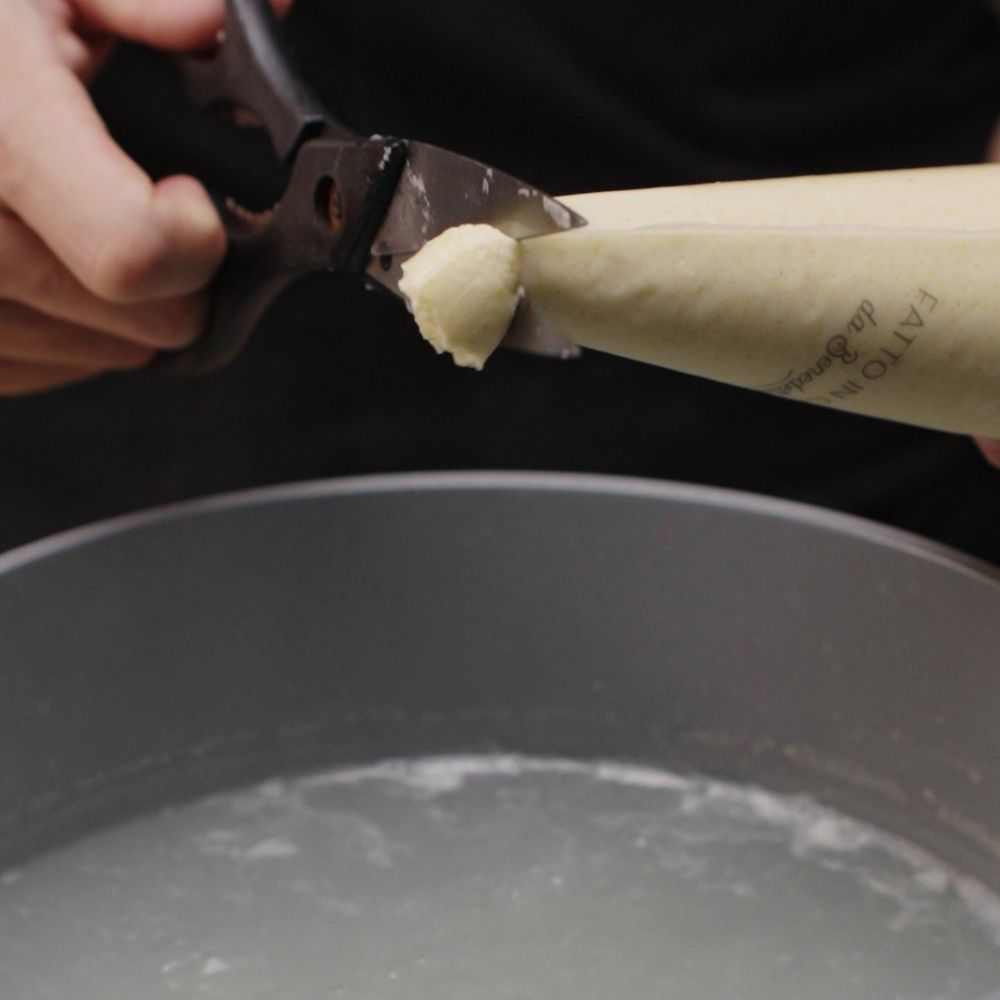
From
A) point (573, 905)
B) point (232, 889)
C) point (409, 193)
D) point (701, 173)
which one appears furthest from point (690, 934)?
Answer: point (701, 173)

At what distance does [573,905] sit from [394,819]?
0.29ft

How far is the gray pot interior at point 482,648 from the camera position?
528mm

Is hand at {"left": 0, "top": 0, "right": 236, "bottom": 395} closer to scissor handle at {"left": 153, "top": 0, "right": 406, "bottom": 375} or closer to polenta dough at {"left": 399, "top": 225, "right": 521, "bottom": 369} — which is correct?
scissor handle at {"left": 153, "top": 0, "right": 406, "bottom": 375}

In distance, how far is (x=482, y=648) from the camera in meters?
0.60

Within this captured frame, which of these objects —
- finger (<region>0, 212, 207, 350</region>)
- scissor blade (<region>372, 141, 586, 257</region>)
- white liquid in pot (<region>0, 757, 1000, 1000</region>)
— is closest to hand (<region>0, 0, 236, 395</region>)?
finger (<region>0, 212, 207, 350</region>)

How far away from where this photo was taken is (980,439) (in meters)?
0.50

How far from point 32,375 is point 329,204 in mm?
215

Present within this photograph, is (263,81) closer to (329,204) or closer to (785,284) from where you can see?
(329,204)

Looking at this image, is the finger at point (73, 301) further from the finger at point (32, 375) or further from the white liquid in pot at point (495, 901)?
the white liquid in pot at point (495, 901)

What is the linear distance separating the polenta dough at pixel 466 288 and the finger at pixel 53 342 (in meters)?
0.25

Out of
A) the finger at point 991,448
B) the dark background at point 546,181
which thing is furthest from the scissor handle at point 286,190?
the finger at point 991,448

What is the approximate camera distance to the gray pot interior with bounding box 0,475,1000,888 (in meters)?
0.53

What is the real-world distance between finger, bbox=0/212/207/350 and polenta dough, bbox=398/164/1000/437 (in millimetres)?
199

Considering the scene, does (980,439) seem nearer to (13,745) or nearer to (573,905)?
(573,905)
